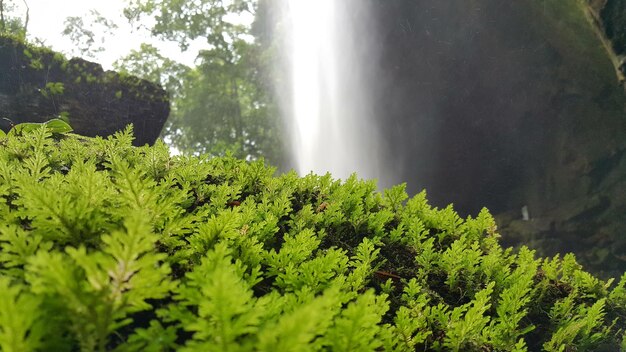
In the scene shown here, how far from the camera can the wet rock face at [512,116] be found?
34.4ft

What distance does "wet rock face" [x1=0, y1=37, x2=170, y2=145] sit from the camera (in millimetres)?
9336

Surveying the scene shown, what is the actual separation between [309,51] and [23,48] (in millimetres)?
14608

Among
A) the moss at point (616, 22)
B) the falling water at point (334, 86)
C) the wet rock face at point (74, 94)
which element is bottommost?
the moss at point (616, 22)

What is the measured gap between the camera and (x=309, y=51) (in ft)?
72.8

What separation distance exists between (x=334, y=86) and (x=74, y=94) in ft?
40.0

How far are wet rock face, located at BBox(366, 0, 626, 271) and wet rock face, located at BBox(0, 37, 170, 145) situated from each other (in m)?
9.43

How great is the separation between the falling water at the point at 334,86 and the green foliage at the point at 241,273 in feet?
47.5

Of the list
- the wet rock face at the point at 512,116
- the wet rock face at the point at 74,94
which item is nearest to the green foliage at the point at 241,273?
the wet rock face at the point at 74,94

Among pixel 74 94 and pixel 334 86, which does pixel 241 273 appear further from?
pixel 334 86

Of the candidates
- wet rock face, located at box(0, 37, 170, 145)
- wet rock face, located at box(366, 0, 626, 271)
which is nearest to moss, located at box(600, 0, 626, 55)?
wet rock face, located at box(366, 0, 626, 271)

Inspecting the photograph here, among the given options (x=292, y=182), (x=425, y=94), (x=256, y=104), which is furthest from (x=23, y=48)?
(x=256, y=104)

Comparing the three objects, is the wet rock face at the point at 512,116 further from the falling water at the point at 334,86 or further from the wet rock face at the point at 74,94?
the wet rock face at the point at 74,94

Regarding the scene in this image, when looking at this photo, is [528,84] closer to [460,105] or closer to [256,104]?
[460,105]

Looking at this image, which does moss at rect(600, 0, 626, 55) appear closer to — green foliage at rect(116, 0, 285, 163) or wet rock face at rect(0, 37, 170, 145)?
wet rock face at rect(0, 37, 170, 145)
